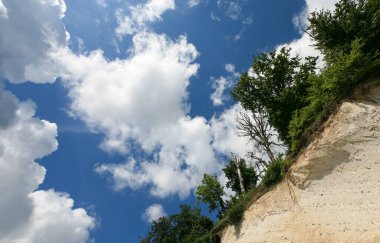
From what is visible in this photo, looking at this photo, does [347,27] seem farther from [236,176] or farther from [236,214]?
[236,176]

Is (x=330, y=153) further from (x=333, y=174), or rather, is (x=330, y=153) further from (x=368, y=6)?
(x=368, y=6)

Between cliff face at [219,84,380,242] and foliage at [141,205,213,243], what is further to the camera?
foliage at [141,205,213,243]

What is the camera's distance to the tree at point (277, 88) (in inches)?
1313

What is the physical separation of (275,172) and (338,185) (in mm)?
6268

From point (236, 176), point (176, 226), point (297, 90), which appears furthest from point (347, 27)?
point (176, 226)

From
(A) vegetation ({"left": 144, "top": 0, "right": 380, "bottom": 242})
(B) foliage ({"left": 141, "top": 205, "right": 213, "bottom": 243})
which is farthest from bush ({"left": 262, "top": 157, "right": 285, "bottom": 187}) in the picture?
(B) foliage ({"left": 141, "top": 205, "right": 213, "bottom": 243})

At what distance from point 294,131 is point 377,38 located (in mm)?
8038

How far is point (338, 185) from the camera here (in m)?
20.6

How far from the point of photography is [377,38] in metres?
23.0

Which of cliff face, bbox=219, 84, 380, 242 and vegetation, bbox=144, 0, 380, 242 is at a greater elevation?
vegetation, bbox=144, 0, 380, 242

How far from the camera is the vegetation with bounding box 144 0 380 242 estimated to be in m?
21.6

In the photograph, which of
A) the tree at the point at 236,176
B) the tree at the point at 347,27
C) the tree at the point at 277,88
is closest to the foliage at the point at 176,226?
the tree at the point at 236,176

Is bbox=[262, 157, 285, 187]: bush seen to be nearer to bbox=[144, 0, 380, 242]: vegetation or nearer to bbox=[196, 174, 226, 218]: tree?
bbox=[144, 0, 380, 242]: vegetation

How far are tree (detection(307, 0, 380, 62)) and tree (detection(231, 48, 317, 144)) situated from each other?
23.1ft
